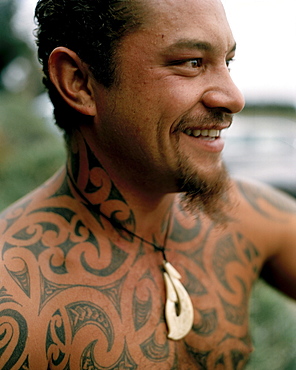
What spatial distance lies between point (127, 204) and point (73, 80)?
0.59 meters

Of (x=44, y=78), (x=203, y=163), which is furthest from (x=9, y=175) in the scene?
(x=203, y=163)

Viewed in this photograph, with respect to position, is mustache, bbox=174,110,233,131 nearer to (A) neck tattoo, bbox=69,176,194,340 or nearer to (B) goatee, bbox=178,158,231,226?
(B) goatee, bbox=178,158,231,226

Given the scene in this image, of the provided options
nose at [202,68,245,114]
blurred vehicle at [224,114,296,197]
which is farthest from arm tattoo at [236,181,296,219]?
blurred vehicle at [224,114,296,197]

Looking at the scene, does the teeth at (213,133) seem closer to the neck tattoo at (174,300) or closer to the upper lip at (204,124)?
the upper lip at (204,124)

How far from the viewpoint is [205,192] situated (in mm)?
1860

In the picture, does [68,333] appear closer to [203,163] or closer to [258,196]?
[203,163]

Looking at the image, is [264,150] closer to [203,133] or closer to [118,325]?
[203,133]

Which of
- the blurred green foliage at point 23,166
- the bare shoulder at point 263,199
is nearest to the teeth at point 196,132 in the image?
the bare shoulder at point 263,199

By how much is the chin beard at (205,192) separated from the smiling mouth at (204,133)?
0.15 m

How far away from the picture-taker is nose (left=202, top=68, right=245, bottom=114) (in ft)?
5.57

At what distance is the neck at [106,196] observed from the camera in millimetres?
1913

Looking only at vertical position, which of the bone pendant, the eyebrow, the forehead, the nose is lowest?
the bone pendant

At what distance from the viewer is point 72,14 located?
1834 mm

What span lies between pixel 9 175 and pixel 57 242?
10.4ft
